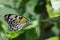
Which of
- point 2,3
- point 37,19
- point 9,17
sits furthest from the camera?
point 2,3

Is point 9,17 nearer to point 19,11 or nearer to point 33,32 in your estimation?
point 33,32

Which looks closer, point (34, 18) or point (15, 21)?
point (15, 21)

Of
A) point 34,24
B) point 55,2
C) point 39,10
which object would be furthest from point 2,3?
point 55,2
